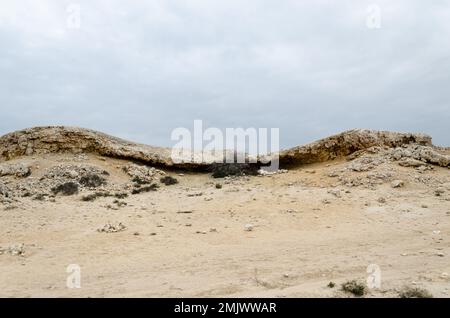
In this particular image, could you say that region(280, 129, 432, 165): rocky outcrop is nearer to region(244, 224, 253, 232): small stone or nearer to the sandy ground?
the sandy ground

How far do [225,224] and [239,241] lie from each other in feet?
5.36

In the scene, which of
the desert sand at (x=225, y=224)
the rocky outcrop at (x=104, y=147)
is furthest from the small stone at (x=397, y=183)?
the rocky outcrop at (x=104, y=147)

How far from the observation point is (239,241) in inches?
375

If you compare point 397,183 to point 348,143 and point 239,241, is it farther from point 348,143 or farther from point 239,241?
point 239,241

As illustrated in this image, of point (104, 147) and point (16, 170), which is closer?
point (16, 170)

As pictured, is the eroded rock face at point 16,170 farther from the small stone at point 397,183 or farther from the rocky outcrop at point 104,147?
the small stone at point 397,183

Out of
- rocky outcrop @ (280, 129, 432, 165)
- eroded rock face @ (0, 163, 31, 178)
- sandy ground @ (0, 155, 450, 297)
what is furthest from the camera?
rocky outcrop @ (280, 129, 432, 165)

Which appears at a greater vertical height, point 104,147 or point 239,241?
point 104,147

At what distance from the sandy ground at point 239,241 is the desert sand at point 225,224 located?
0.03 m

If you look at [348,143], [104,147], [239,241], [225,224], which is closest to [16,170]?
[104,147]

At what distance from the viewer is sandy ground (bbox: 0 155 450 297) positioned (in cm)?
643

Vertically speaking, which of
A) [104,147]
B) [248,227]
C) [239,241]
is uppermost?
[104,147]

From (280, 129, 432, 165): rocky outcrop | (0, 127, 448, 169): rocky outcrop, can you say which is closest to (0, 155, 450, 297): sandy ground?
(280, 129, 432, 165): rocky outcrop

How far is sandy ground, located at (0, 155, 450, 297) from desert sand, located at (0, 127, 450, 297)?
0.10ft
